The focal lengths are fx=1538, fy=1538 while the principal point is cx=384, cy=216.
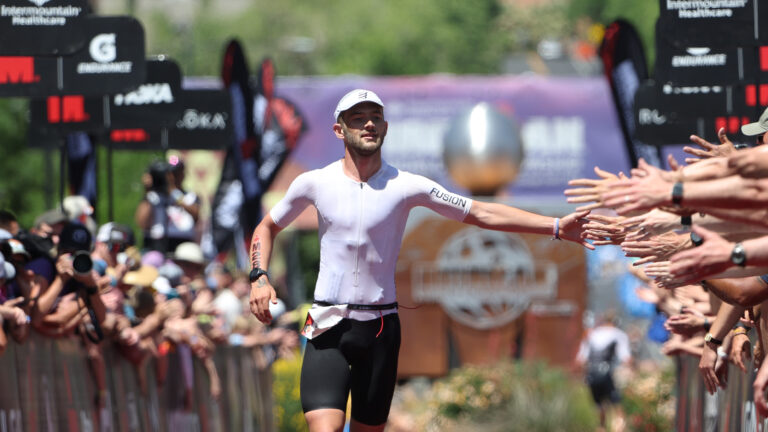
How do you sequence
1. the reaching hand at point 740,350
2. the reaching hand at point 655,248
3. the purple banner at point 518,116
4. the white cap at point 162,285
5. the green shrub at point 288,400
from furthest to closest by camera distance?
the purple banner at point 518,116 < the green shrub at point 288,400 < the white cap at point 162,285 < the reaching hand at point 740,350 < the reaching hand at point 655,248

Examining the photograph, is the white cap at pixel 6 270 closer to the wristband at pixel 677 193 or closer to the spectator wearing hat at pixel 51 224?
the spectator wearing hat at pixel 51 224

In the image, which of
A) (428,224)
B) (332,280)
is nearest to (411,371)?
(428,224)

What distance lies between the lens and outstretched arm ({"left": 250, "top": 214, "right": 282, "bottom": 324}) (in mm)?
7742

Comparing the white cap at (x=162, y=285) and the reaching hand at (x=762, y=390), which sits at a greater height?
the white cap at (x=162, y=285)

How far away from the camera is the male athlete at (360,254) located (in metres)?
7.90

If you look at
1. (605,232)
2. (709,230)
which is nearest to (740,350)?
(605,232)

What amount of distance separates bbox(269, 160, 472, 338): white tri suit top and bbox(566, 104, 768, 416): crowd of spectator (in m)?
1.01

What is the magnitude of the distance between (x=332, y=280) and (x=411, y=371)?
17.4 metres

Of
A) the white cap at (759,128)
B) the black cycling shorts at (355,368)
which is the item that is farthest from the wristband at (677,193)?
the black cycling shorts at (355,368)

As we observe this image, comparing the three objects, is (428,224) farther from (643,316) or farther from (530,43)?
(530,43)

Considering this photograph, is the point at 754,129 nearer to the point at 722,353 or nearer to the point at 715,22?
the point at 722,353

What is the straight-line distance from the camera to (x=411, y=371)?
25219 millimetres

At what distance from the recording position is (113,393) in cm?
1116

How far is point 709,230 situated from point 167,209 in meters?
9.24
